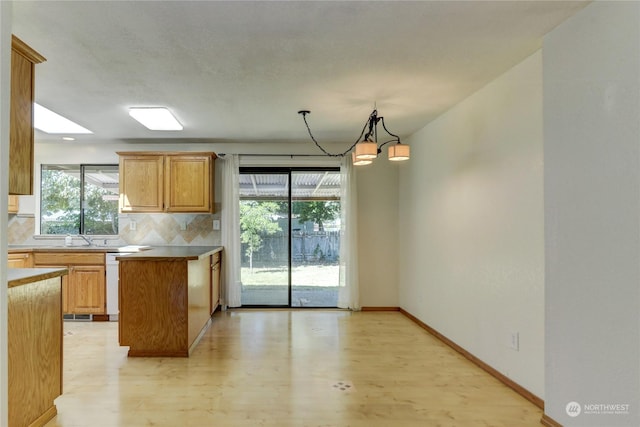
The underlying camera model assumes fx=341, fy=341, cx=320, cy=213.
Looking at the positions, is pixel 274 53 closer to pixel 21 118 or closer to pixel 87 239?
pixel 21 118

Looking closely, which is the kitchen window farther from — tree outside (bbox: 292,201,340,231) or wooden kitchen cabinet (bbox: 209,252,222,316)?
tree outside (bbox: 292,201,340,231)

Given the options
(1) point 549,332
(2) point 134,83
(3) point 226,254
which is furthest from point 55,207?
(1) point 549,332

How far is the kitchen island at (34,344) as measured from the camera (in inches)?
70.8

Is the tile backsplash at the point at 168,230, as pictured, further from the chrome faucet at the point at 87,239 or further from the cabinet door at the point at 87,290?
the cabinet door at the point at 87,290

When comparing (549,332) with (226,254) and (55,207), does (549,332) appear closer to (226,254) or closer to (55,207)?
(226,254)

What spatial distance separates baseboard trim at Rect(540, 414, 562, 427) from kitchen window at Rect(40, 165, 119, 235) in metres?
5.24

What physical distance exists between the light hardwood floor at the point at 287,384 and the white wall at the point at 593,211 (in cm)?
59

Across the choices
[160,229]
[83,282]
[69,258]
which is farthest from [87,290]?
[160,229]

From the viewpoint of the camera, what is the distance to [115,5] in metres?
1.77

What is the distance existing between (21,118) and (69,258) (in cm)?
311

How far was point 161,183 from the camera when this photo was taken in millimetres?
4504

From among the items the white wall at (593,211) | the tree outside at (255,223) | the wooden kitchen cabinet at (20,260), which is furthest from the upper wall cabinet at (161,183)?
the white wall at (593,211)

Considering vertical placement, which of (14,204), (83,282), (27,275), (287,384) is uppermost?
(14,204)

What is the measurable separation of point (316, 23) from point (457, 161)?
2.04m
